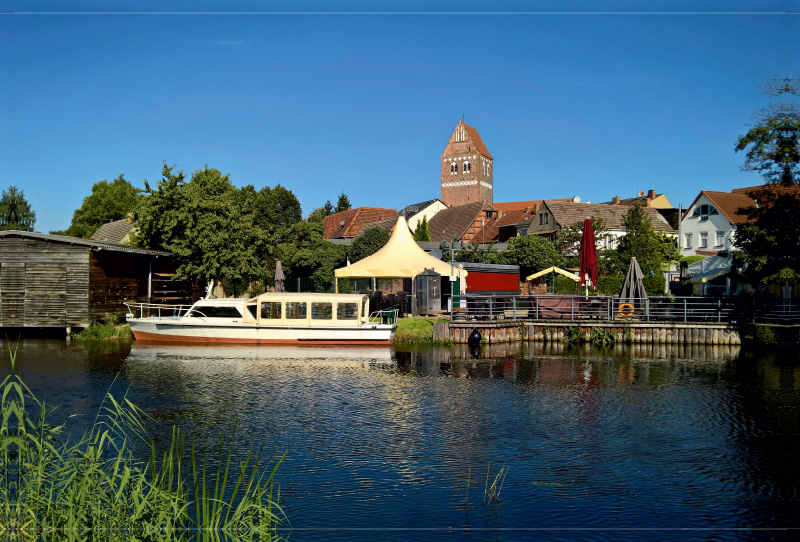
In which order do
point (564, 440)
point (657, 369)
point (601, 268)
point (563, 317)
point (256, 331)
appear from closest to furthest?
point (564, 440), point (657, 369), point (256, 331), point (563, 317), point (601, 268)

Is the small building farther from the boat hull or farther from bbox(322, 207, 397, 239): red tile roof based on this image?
the boat hull

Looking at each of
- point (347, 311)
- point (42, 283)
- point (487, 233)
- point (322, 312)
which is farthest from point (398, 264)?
point (487, 233)

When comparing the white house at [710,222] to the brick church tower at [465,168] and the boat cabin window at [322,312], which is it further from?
the brick church tower at [465,168]

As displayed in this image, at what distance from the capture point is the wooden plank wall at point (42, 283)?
31.1 meters

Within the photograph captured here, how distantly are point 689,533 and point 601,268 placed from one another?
132ft

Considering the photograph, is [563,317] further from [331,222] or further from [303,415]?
[331,222]

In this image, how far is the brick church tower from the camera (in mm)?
136625

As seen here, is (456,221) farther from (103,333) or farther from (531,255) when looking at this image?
(103,333)

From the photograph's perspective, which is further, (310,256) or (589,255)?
(310,256)

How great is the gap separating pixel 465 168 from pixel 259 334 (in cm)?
11473

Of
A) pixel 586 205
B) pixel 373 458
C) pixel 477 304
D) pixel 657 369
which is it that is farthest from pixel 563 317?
pixel 586 205

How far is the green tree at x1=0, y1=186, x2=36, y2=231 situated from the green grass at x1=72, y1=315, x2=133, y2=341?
61670 mm

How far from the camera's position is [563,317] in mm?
32469

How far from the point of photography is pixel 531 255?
4794 centimetres
